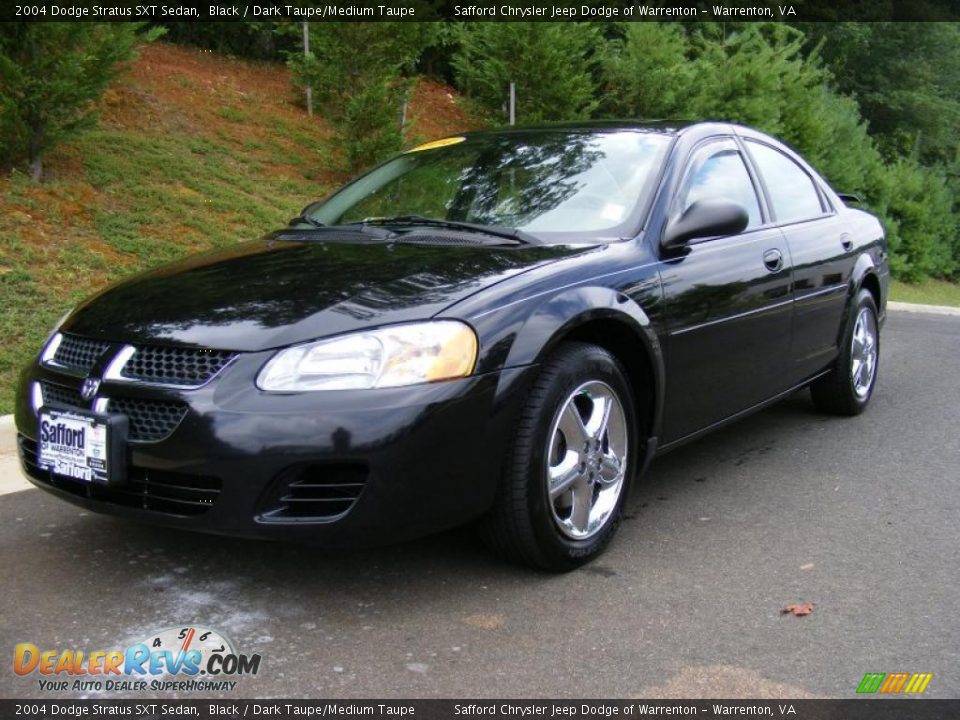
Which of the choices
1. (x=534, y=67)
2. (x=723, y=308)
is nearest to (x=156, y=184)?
(x=534, y=67)

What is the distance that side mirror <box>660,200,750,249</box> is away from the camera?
12.5ft

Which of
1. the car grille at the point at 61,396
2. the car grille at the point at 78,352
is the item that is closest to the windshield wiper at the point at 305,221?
the car grille at the point at 78,352

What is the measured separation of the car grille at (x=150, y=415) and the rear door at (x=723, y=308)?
5.82 feet

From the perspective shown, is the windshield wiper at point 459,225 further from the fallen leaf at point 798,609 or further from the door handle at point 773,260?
the fallen leaf at point 798,609

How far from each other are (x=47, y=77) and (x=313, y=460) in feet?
21.7

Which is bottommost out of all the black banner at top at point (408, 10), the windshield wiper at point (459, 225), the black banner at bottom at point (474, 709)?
the black banner at bottom at point (474, 709)

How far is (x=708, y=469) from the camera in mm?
4723

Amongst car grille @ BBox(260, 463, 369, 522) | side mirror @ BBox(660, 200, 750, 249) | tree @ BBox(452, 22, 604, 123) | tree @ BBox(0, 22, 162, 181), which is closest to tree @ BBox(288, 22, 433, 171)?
tree @ BBox(452, 22, 604, 123)

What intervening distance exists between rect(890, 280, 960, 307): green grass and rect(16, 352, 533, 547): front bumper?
13711mm

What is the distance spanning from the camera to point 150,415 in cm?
295

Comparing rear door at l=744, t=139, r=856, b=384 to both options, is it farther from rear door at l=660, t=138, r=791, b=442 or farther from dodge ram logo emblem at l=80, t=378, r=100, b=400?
dodge ram logo emblem at l=80, t=378, r=100, b=400

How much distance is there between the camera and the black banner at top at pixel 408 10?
8125mm

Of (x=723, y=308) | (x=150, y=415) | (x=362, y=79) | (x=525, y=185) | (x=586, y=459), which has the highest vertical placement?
(x=362, y=79)

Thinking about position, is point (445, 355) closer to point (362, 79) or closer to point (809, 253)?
point (809, 253)
